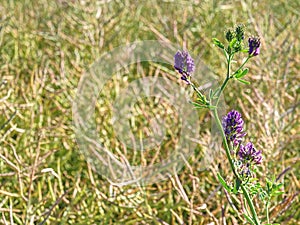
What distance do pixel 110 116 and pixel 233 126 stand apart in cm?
73

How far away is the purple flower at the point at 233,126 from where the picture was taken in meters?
0.62

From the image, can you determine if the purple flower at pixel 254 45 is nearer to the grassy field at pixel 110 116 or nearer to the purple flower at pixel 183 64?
the purple flower at pixel 183 64

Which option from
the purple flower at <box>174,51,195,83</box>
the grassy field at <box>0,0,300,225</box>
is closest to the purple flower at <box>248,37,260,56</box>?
the purple flower at <box>174,51,195,83</box>

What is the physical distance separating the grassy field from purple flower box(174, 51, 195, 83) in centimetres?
27

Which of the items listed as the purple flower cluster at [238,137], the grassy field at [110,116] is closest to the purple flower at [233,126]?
the purple flower cluster at [238,137]

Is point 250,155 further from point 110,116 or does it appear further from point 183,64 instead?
point 110,116

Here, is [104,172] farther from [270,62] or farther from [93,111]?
[270,62]

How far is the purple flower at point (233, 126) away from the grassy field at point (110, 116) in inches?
8.2

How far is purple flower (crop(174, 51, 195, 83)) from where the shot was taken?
0.61 meters

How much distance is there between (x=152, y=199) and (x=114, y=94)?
45 cm

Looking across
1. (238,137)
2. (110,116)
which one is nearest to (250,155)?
(238,137)

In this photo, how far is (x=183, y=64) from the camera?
0.62 metres

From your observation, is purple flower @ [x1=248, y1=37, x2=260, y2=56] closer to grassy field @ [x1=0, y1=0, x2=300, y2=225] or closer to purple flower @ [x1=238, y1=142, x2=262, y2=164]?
purple flower @ [x1=238, y1=142, x2=262, y2=164]

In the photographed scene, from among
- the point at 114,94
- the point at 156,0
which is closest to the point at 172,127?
the point at 114,94
